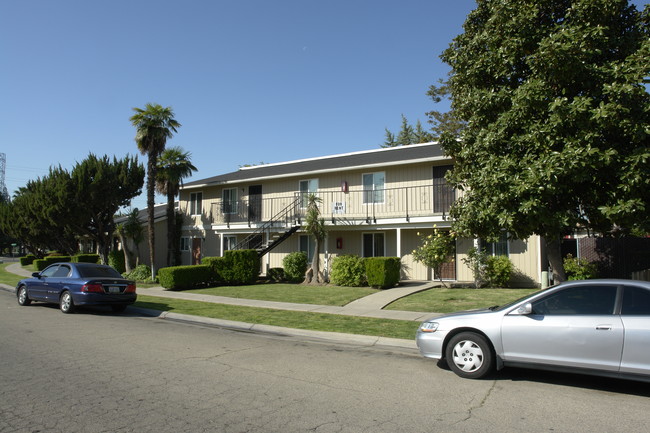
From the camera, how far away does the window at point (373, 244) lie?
70.5 ft

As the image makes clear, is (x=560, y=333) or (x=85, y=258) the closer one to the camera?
(x=560, y=333)

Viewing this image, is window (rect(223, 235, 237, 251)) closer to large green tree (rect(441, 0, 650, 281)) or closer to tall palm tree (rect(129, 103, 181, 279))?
tall palm tree (rect(129, 103, 181, 279))

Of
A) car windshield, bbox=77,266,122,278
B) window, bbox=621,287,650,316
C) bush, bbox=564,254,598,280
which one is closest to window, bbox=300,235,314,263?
car windshield, bbox=77,266,122,278

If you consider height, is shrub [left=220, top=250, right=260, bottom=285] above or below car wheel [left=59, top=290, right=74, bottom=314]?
above

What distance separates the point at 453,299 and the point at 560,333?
28.5 ft

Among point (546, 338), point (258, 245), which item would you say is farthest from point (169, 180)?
point (546, 338)

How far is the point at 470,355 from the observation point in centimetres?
632

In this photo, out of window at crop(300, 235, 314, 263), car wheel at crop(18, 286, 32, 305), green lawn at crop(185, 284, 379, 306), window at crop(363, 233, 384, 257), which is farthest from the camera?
window at crop(300, 235, 314, 263)

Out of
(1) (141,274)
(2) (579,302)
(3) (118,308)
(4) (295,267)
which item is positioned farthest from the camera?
(1) (141,274)

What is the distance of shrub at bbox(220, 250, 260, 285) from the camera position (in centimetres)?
2097

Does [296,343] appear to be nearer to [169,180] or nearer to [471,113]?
[471,113]

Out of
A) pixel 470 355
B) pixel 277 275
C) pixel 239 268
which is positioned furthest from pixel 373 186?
pixel 470 355

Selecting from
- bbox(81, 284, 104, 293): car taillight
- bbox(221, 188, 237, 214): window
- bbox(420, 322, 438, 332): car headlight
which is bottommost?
bbox(420, 322, 438, 332): car headlight

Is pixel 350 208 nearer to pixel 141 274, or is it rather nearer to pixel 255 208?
pixel 255 208
